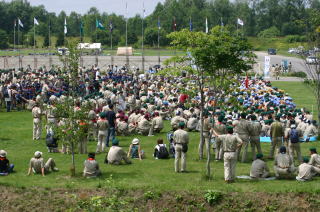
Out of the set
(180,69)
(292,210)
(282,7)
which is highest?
(282,7)

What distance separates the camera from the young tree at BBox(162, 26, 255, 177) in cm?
1888

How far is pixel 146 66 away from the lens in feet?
238

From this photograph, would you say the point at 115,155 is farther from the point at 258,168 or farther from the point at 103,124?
the point at 258,168

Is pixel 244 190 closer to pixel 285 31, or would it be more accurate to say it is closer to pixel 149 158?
pixel 149 158

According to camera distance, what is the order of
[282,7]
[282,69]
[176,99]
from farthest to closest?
[282,7] < [282,69] < [176,99]

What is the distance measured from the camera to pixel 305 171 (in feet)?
61.4

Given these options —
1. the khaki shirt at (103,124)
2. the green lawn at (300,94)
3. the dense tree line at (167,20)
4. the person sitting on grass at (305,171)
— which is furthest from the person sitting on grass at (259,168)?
the dense tree line at (167,20)

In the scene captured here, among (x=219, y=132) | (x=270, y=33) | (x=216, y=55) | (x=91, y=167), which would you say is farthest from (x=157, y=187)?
(x=270, y=33)

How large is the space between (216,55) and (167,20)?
100977 mm

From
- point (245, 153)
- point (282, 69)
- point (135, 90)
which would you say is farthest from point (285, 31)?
point (245, 153)

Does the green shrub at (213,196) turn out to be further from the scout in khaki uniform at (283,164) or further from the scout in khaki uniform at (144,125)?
the scout in khaki uniform at (144,125)

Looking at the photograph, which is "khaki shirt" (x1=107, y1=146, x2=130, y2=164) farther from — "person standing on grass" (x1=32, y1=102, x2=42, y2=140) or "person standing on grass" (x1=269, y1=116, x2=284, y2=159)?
"person standing on grass" (x1=32, y1=102, x2=42, y2=140)

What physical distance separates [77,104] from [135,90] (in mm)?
17448

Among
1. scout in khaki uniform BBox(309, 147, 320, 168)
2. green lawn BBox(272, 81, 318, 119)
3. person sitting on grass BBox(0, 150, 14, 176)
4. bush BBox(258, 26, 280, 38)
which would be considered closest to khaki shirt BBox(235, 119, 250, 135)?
scout in khaki uniform BBox(309, 147, 320, 168)
